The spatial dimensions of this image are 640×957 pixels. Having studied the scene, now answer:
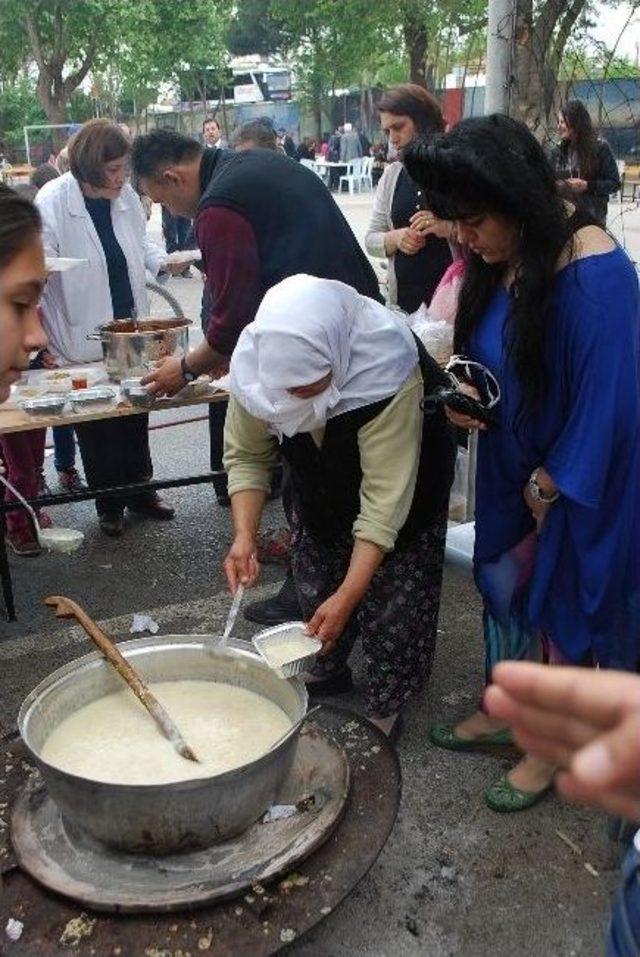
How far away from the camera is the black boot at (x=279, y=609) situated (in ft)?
10.8

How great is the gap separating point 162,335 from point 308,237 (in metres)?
0.85

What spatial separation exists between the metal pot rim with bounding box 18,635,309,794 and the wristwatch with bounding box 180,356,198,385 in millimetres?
1436

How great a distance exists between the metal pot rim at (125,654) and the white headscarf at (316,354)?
0.56 metres

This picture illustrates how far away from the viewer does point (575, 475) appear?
1.92 meters

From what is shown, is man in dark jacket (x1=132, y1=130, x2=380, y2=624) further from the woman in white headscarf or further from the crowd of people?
the woman in white headscarf

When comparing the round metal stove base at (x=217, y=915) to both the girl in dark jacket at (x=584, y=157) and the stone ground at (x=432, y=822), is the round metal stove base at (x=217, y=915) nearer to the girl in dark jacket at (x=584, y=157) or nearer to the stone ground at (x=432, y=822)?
the stone ground at (x=432, y=822)

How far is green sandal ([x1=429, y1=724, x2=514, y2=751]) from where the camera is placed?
8.36 feet

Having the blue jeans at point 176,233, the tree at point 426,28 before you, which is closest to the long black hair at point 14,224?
the tree at point 426,28

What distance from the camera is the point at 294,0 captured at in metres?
22.5

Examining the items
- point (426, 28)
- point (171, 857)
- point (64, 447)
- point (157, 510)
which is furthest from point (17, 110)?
point (171, 857)

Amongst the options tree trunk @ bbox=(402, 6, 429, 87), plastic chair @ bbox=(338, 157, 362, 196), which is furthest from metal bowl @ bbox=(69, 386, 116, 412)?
plastic chair @ bbox=(338, 157, 362, 196)

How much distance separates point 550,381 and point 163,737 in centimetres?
119

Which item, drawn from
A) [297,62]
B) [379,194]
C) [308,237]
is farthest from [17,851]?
[297,62]

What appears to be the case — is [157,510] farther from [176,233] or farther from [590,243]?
[176,233]
